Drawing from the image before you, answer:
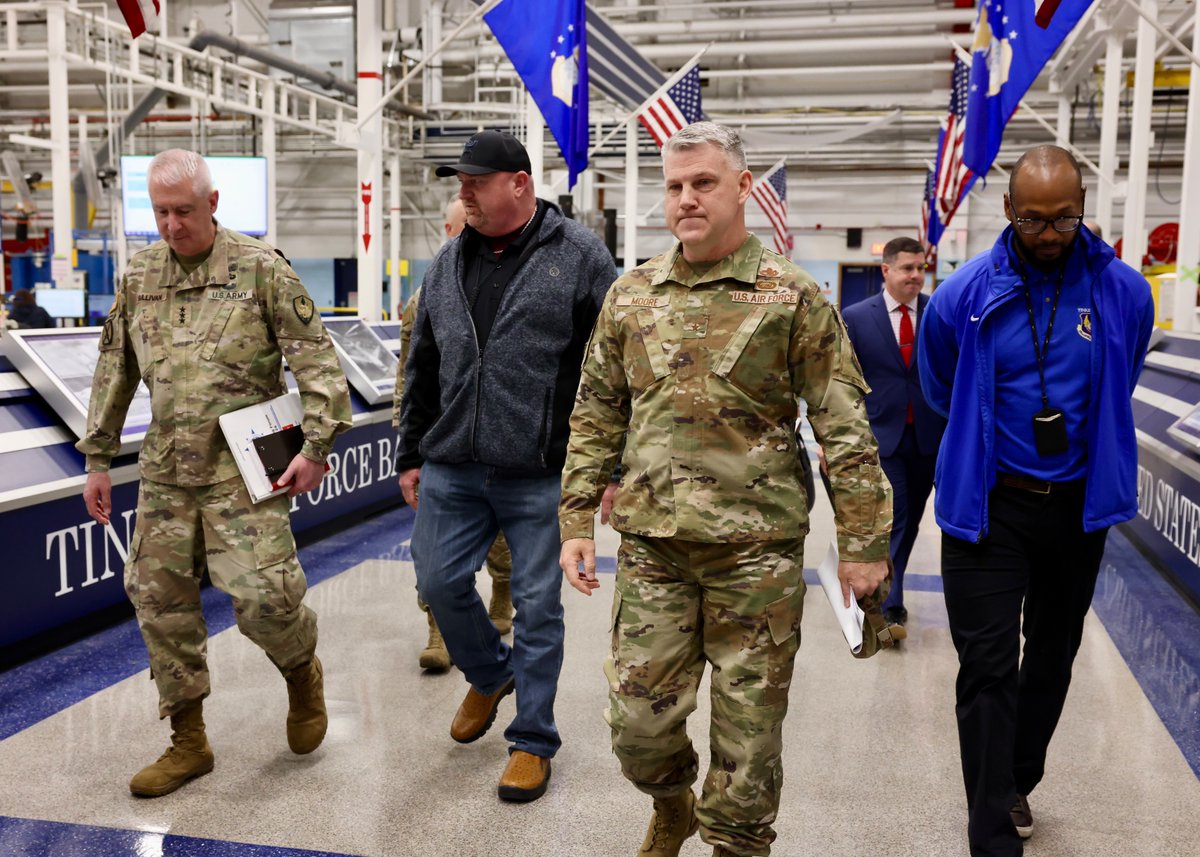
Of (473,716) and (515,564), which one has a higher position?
(515,564)

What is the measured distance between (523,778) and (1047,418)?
171 cm

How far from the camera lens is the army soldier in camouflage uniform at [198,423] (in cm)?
311

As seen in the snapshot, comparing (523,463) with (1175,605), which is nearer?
(523,463)

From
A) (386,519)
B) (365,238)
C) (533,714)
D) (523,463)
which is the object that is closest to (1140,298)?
(523,463)

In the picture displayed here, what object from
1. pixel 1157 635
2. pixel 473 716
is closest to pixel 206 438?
pixel 473 716

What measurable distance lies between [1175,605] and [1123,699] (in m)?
1.76

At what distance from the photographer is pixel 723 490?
2373 millimetres

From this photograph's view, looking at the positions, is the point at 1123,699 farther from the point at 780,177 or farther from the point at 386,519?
the point at 780,177

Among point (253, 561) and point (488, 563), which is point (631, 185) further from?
point (253, 561)

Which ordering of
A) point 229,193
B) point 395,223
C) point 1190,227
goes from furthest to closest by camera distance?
point 395,223 < point 229,193 < point 1190,227

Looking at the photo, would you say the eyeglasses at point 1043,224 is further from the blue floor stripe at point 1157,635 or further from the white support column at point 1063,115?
the white support column at point 1063,115

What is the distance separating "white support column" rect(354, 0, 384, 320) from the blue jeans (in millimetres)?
6312

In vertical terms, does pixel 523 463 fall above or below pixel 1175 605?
above

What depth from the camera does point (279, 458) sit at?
10.5ft
